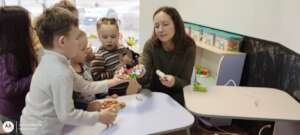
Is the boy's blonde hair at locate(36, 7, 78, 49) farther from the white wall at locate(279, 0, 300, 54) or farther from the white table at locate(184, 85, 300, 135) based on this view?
the white wall at locate(279, 0, 300, 54)

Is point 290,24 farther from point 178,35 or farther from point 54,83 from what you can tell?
point 54,83

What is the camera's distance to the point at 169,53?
209cm

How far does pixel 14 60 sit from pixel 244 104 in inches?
50.9

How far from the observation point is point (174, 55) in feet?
6.81

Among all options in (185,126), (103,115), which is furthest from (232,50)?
(103,115)

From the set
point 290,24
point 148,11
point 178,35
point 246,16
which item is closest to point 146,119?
point 178,35

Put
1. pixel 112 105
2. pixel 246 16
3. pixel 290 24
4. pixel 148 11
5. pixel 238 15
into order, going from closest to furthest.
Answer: pixel 112 105, pixel 290 24, pixel 246 16, pixel 238 15, pixel 148 11

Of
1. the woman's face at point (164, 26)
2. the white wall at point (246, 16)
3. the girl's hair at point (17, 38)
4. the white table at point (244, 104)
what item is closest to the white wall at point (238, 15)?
the white wall at point (246, 16)

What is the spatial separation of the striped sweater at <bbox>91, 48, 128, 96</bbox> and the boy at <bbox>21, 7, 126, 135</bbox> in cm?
75

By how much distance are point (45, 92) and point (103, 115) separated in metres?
0.26

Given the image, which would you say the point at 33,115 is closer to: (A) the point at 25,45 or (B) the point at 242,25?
(A) the point at 25,45

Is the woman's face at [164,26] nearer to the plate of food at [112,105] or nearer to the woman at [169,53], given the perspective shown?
the woman at [169,53]

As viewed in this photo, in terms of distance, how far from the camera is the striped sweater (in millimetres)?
1984

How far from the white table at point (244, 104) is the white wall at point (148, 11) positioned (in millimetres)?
1959
